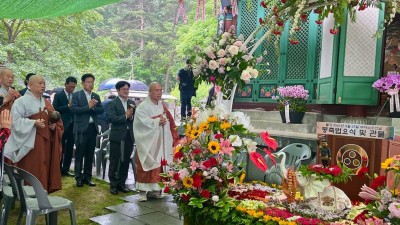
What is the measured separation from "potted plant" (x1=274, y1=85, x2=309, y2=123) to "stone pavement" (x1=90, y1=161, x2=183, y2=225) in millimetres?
2541

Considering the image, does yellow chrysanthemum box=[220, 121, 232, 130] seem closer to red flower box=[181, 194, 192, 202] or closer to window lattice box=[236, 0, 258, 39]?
red flower box=[181, 194, 192, 202]

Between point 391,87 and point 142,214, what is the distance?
12.7ft

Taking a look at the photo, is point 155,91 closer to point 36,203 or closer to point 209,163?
point 36,203

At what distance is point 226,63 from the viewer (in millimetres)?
3203

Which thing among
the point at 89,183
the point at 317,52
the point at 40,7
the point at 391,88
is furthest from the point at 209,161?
the point at 317,52

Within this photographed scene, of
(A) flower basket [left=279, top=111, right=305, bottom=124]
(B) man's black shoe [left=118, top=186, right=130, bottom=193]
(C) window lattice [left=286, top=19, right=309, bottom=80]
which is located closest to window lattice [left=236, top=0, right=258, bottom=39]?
(C) window lattice [left=286, top=19, right=309, bottom=80]

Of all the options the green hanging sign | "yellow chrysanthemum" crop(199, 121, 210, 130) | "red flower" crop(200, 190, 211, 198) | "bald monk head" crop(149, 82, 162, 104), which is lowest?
"red flower" crop(200, 190, 211, 198)

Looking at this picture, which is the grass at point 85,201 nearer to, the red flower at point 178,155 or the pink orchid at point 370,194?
the red flower at point 178,155

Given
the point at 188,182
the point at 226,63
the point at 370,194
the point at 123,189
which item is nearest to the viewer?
the point at 370,194

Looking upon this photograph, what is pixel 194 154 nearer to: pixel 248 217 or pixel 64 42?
pixel 248 217

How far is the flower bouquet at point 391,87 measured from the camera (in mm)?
5512

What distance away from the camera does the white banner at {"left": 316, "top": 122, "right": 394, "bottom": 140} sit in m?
3.30

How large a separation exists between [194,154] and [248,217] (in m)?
0.63

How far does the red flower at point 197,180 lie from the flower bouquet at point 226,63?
844 millimetres
